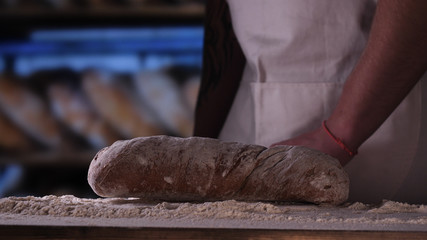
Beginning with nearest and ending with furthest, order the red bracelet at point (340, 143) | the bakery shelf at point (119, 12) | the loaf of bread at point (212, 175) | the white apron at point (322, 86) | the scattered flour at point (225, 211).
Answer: the scattered flour at point (225, 211) < the loaf of bread at point (212, 175) < the red bracelet at point (340, 143) < the white apron at point (322, 86) < the bakery shelf at point (119, 12)

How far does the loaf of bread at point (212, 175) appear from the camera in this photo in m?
0.81

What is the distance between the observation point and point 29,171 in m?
1.87

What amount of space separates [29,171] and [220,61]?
90 cm

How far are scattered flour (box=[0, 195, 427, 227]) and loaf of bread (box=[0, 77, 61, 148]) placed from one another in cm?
103

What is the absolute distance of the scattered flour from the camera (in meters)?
0.64

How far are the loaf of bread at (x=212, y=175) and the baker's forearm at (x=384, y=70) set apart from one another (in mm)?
142

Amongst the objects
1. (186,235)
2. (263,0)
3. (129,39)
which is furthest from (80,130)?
(186,235)

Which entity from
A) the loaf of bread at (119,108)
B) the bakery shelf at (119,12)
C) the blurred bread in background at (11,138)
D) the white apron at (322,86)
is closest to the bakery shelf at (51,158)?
the blurred bread in background at (11,138)

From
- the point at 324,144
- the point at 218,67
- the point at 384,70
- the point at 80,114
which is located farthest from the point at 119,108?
the point at 384,70

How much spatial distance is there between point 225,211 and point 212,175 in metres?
0.15

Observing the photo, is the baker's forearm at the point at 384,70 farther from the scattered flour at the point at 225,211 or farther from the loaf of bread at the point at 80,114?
the loaf of bread at the point at 80,114

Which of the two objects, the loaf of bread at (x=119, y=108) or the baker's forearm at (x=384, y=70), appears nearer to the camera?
the baker's forearm at (x=384, y=70)

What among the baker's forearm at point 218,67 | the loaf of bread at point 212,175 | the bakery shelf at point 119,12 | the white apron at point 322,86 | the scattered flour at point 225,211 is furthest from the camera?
the bakery shelf at point 119,12

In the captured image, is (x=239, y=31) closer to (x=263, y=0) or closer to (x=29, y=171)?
(x=263, y=0)
